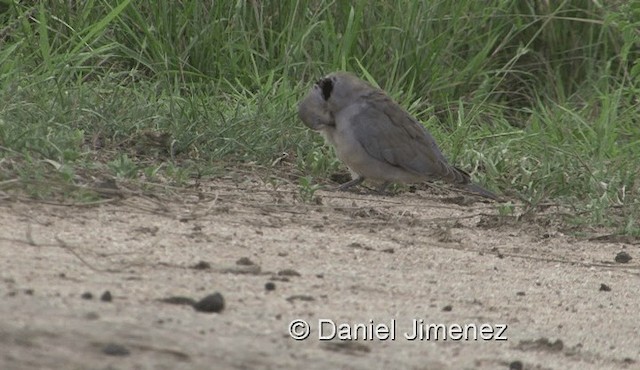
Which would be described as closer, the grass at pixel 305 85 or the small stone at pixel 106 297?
the small stone at pixel 106 297

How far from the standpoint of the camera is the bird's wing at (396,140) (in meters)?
6.20

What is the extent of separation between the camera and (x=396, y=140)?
20.6 feet

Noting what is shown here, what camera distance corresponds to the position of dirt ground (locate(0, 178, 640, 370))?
10.5 feet

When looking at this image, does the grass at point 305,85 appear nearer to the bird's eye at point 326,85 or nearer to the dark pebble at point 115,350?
the bird's eye at point 326,85

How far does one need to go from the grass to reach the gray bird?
21 centimetres

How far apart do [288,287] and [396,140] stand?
7.92 ft

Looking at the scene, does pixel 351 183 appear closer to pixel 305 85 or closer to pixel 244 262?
pixel 305 85

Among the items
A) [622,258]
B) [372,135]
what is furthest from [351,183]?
[622,258]

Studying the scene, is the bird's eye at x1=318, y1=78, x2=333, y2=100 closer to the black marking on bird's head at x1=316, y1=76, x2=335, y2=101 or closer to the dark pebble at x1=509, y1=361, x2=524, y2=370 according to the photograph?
the black marking on bird's head at x1=316, y1=76, x2=335, y2=101

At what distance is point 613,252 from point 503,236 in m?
0.41

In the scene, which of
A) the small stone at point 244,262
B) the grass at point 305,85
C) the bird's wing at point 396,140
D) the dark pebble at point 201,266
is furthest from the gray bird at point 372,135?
the dark pebble at point 201,266

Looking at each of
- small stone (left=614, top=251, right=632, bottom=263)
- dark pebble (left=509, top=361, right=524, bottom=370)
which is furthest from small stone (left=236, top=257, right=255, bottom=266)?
small stone (left=614, top=251, right=632, bottom=263)

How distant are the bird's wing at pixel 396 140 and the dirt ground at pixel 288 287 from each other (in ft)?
1.70

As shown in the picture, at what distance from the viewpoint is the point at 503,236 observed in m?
5.59
